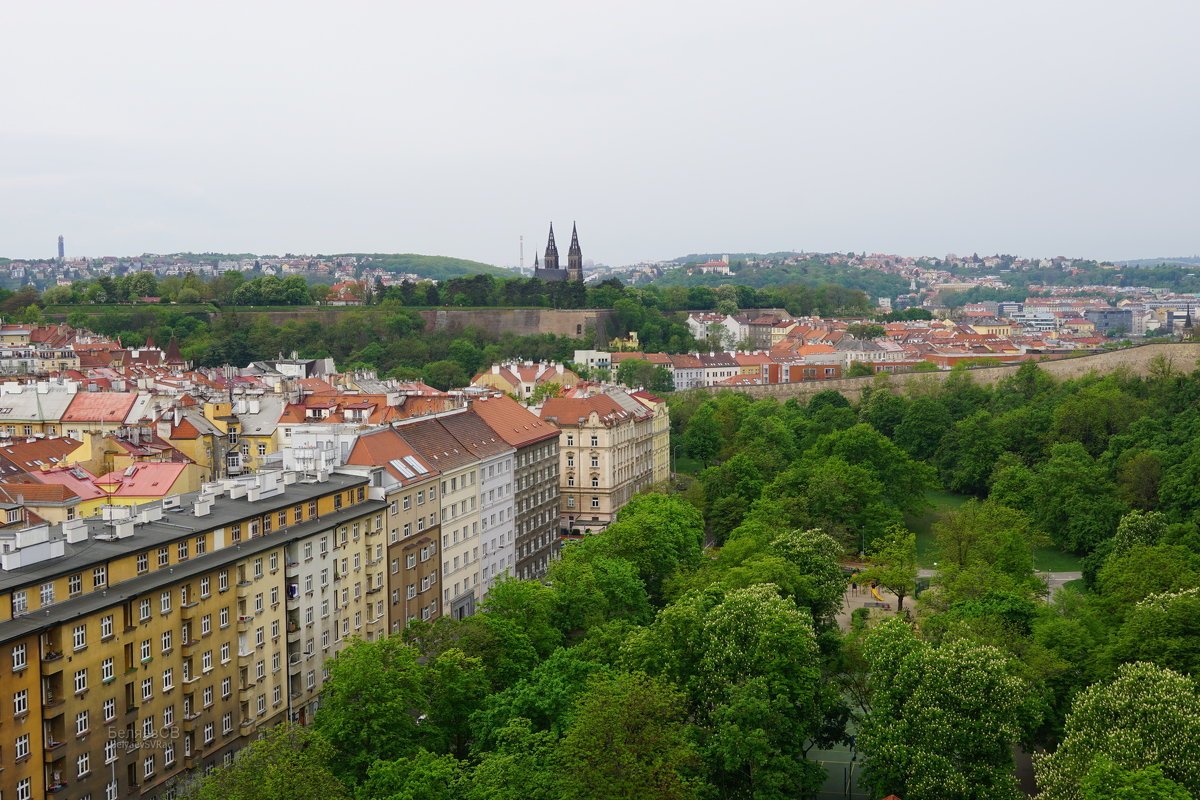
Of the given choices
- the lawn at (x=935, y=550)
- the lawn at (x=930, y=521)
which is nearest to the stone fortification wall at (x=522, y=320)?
the lawn at (x=930, y=521)

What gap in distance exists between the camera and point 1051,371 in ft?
323

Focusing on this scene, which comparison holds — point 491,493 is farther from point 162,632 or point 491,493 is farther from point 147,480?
point 162,632

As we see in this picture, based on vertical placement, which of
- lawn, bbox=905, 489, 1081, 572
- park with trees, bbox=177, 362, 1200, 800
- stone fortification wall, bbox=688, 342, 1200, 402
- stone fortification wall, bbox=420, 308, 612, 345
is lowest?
lawn, bbox=905, 489, 1081, 572

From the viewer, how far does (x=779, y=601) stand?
32250 mm

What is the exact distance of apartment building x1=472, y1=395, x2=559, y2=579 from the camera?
180 feet

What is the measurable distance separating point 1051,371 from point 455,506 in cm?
6617

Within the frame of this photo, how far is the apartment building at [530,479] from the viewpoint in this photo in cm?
5491

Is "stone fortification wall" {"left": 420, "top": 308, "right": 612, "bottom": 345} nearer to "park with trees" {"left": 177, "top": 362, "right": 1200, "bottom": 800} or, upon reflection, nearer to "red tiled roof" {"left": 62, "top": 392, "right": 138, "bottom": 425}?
"red tiled roof" {"left": 62, "top": 392, "right": 138, "bottom": 425}

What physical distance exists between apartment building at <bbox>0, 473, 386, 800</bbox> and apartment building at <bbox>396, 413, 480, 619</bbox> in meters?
7.95

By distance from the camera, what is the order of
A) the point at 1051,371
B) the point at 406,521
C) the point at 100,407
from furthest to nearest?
1. the point at 1051,371
2. the point at 100,407
3. the point at 406,521

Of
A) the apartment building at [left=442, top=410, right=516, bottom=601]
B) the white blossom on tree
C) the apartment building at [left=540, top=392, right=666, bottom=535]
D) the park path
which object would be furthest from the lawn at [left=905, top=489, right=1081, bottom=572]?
the white blossom on tree

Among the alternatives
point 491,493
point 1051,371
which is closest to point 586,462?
point 491,493

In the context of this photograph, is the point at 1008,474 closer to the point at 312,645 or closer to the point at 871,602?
the point at 871,602

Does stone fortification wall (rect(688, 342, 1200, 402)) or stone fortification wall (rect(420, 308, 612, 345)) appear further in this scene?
stone fortification wall (rect(420, 308, 612, 345))
